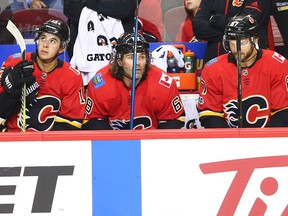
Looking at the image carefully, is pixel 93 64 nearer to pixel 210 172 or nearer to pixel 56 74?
pixel 56 74

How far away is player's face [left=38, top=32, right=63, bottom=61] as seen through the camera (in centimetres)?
555

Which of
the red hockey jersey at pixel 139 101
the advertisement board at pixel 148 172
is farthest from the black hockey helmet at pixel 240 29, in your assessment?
the advertisement board at pixel 148 172

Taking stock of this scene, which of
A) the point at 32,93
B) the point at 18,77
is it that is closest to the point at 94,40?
the point at 32,93

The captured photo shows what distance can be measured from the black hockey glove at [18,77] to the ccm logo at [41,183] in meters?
1.20

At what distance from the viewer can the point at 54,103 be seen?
18.3 feet

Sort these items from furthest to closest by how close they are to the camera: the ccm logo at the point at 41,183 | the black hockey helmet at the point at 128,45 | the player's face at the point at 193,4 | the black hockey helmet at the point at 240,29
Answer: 1. the player's face at the point at 193,4
2. the black hockey helmet at the point at 128,45
3. the black hockey helmet at the point at 240,29
4. the ccm logo at the point at 41,183

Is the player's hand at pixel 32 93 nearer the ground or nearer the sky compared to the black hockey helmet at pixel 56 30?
nearer the ground

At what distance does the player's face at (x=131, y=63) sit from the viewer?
18.0 ft

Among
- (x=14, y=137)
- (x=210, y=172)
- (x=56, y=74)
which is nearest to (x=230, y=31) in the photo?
(x=56, y=74)

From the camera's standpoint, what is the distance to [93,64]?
652 centimetres

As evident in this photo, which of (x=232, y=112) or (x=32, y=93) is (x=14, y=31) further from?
(x=232, y=112)

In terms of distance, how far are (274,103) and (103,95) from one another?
1106 mm

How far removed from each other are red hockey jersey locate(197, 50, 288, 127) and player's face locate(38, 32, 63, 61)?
1.00 metres

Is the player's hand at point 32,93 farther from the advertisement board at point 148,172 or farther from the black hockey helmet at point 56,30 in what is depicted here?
the advertisement board at point 148,172
